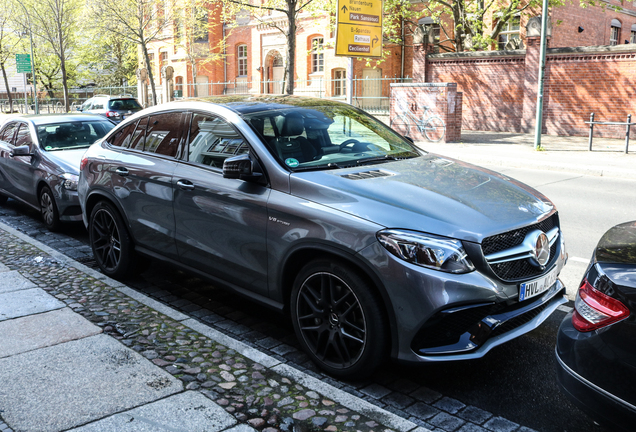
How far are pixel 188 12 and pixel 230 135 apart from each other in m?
33.8

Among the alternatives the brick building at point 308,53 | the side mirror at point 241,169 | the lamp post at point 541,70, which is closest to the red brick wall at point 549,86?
the brick building at point 308,53

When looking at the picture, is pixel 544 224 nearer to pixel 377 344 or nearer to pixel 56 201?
pixel 377 344

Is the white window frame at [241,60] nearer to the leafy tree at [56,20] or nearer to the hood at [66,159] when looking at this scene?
the leafy tree at [56,20]

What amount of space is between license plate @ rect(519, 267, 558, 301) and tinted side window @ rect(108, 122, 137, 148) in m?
3.86

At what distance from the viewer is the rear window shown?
2453 cm

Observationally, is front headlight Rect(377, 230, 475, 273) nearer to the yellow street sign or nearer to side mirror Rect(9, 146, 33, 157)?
side mirror Rect(9, 146, 33, 157)

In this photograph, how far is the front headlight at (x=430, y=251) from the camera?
328 centimetres

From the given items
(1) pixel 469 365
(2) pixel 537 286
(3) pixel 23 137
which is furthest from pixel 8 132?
(2) pixel 537 286

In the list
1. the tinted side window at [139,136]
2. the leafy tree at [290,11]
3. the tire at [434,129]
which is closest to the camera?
the tinted side window at [139,136]

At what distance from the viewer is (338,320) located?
12.0 feet

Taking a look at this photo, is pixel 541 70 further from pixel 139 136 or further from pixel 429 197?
pixel 429 197

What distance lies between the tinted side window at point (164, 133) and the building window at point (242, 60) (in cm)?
4006

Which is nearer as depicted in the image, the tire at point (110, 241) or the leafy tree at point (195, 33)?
the tire at point (110, 241)

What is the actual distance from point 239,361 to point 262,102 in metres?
2.18
